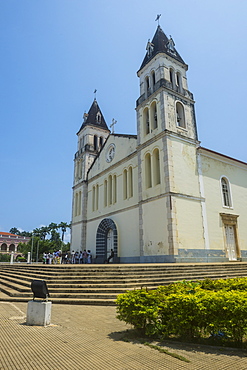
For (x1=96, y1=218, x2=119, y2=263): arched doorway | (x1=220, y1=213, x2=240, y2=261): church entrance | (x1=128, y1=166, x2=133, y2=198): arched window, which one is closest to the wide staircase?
(x1=220, y1=213, x2=240, y2=261): church entrance

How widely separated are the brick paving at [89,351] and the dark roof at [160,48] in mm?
21562

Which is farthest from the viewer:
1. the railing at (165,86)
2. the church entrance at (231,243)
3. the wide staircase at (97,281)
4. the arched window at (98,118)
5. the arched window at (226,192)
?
the arched window at (98,118)

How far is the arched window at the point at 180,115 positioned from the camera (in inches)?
783

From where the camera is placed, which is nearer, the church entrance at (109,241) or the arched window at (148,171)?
the arched window at (148,171)

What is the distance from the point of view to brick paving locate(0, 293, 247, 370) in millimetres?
3369

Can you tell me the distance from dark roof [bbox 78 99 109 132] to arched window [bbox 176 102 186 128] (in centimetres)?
1348

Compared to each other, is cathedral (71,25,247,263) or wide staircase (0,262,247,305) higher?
cathedral (71,25,247,263)

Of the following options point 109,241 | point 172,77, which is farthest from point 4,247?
point 172,77

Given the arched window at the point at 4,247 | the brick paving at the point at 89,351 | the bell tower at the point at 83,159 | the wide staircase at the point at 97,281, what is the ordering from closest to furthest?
the brick paving at the point at 89,351 → the wide staircase at the point at 97,281 → the bell tower at the point at 83,159 → the arched window at the point at 4,247

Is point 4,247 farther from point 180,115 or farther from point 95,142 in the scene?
point 180,115

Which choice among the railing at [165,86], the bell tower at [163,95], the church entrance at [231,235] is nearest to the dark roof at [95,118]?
the bell tower at [163,95]

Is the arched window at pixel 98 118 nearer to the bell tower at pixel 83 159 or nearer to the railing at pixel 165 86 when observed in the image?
the bell tower at pixel 83 159

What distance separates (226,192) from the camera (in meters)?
20.9

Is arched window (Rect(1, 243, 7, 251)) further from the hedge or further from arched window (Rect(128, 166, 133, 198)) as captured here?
the hedge
